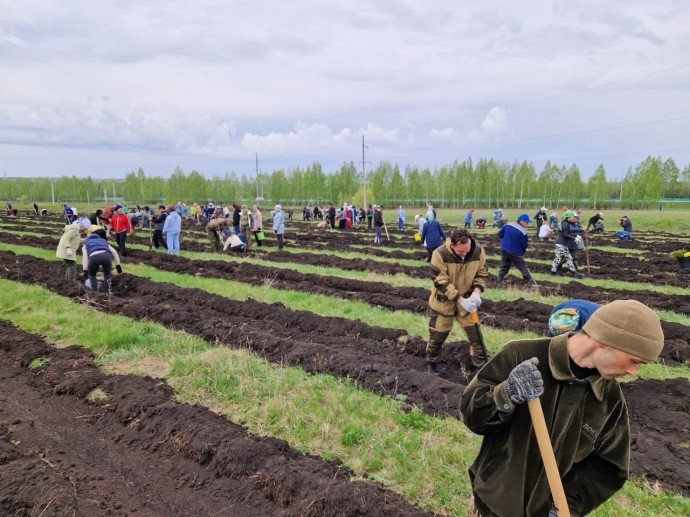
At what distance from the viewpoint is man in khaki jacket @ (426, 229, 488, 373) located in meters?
5.83

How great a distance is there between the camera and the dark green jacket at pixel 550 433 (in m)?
2.09

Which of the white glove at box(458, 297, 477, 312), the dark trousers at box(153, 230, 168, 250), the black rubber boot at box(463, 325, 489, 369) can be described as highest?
the white glove at box(458, 297, 477, 312)

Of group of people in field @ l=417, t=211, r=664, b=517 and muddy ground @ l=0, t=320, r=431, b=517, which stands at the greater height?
group of people in field @ l=417, t=211, r=664, b=517

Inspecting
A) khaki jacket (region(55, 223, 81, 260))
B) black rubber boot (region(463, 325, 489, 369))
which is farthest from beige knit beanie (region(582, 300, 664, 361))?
khaki jacket (region(55, 223, 81, 260))

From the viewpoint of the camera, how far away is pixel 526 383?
6.38 ft

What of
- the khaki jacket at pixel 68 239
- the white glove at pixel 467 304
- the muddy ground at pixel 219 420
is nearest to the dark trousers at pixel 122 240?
the khaki jacket at pixel 68 239

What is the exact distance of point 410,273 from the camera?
1397 cm

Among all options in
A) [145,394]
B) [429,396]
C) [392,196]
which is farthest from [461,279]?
[392,196]

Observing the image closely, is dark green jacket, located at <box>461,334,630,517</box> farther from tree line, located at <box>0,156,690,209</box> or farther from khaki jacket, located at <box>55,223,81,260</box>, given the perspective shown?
tree line, located at <box>0,156,690,209</box>

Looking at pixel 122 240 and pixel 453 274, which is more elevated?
pixel 453 274

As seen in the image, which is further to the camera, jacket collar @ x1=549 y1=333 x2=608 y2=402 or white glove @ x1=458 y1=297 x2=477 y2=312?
white glove @ x1=458 y1=297 x2=477 y2=312

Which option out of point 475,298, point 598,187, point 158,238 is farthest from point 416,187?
point 475,298

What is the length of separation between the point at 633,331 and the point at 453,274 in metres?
4.18

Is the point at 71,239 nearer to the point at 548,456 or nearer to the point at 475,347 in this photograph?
the point at 475,347
